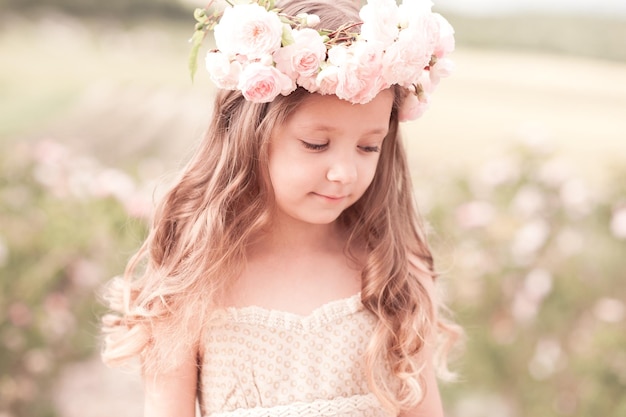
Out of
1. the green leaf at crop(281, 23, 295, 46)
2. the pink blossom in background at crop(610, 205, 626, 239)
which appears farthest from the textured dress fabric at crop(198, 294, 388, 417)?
the pink blossom in background at crop(610, 205, 626, 239)

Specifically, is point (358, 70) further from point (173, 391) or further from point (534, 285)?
point (534, 285)

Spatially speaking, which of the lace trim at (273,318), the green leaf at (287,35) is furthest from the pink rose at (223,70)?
the lace trim at (273,318)

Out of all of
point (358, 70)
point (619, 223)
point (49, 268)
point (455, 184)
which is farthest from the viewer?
point (455, 184)

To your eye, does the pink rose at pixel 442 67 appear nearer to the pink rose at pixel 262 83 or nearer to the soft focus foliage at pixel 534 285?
the pink rose at pixel 262 83

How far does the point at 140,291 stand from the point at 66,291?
1.55 metres

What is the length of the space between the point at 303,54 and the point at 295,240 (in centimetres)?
52

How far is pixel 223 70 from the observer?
200 centimetres

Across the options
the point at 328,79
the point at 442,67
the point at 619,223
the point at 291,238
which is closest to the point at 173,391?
the point at 291,238

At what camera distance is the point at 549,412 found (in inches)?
156

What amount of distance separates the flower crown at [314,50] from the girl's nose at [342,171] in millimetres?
135

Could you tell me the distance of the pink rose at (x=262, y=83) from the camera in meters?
1.94

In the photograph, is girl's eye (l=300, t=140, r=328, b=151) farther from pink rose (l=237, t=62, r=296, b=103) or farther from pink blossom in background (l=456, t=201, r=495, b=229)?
pink blossom in background (l=456, t=201, r=495, b=229)

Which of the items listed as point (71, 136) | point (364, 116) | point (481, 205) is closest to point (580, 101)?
point (481, 205)

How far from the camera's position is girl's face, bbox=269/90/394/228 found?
2.01 m
